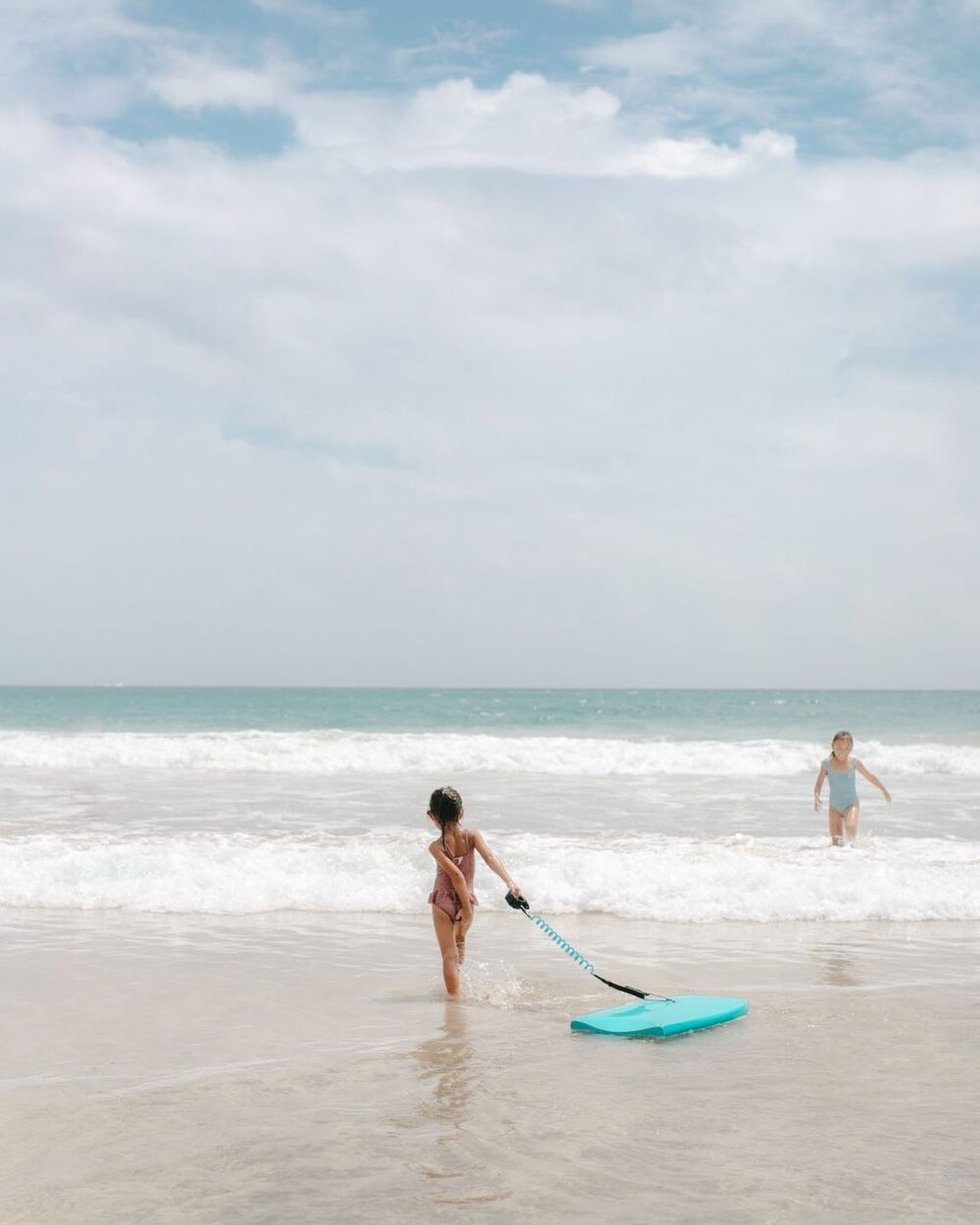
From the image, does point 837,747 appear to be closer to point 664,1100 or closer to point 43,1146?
point 664,1100

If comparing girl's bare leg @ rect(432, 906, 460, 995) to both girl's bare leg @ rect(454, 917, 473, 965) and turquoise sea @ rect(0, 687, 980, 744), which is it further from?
turquoise sea @ rect(0, 687, 980, 744)

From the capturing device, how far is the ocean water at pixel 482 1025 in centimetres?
401

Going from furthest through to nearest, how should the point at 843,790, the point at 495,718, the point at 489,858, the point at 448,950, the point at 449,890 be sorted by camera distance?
the point at 495,718, the point at 843,790, the point at 449,890, the point at 448,950, the point at 489,858

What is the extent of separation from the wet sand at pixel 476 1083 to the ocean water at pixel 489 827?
41.3 inches

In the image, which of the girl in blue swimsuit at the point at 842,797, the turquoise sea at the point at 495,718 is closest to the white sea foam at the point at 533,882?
the girl in blue swimsuit at the point at 842,797

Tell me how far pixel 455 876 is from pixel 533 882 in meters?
3.19

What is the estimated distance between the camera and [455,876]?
22.9ft

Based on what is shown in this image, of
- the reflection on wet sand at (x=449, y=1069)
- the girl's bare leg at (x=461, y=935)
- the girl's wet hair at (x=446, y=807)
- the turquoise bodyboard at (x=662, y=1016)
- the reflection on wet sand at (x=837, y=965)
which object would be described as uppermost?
the girl's wet hair at (x=446, y=807)

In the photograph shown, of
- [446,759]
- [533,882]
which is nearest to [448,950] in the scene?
[533,882]

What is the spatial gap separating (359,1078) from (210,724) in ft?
149

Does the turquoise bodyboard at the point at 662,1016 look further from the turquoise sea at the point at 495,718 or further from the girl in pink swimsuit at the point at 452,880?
the turquoise sea at the point at 495,718

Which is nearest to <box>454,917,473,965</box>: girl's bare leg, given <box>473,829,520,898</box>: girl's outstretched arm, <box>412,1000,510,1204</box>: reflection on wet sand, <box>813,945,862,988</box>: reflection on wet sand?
<box>473,829,520,898</box>: girl's outstretched arm

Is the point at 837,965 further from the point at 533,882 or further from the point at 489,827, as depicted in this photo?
the point at 489,827

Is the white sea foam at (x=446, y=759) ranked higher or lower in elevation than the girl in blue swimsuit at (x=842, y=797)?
lower
